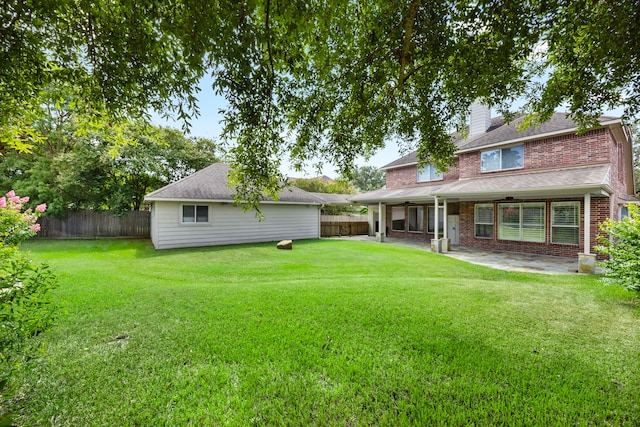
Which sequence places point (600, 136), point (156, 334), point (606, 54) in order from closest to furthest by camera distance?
point (606, 54)
point (156, 334)
point (600, 136)

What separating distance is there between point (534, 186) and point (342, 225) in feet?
43.6

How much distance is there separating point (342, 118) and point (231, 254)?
8.36 meters

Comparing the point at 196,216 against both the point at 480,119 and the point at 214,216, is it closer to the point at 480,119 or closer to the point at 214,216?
the point at 214,216

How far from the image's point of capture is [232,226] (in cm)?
1507

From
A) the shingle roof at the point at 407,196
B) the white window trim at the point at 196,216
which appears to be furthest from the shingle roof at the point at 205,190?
the shingle roof at the point at 407,196

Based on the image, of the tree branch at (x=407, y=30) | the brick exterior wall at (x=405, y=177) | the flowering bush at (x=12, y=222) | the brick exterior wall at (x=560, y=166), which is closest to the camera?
the tree branch at (x=407, y=30)

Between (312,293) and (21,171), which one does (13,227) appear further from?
(21,171)

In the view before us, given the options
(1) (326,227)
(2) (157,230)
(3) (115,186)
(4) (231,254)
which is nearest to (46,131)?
(3) (115,186)

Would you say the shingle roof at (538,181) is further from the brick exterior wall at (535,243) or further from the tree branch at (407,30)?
the tree branch at (407,30)

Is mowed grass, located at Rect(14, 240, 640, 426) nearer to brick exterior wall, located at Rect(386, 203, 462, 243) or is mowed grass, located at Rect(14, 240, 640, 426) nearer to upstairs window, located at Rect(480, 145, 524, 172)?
upstairs window, located at Rect(480, 145, 524, 172)

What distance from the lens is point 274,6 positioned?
2793 mm

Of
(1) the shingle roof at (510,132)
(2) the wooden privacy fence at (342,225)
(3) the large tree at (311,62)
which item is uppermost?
(1) the shingle roof at (510,132)

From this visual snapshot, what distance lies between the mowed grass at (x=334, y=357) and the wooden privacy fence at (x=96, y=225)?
11991mm

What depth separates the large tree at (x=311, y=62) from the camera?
2.77 metres
